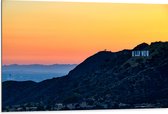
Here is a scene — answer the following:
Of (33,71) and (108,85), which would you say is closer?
(33,71)

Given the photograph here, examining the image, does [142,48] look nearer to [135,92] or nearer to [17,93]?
[135,92]

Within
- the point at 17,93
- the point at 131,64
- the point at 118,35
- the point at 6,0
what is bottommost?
the point at 17,93

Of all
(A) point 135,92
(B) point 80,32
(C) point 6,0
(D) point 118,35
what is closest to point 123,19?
(D) point 118,35

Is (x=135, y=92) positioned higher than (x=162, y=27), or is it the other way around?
(x=162, y=27)
